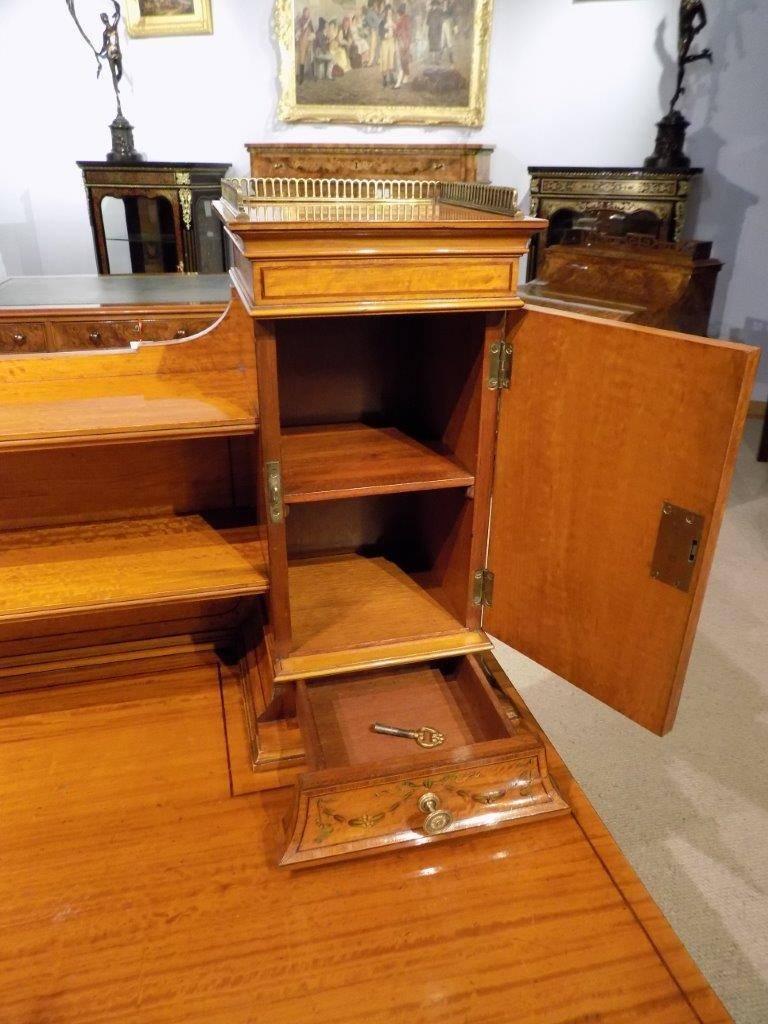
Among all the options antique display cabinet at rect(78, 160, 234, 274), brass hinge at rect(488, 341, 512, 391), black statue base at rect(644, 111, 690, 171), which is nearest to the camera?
brass hinge at rect(488, 341, 512, 391)

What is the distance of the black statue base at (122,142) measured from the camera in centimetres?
473

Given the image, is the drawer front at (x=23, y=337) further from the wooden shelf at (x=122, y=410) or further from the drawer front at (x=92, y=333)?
the wooden shelf at (x=122, y=410)

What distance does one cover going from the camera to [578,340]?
116 centimetres

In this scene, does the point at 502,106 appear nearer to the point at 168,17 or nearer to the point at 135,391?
the point at 168,17

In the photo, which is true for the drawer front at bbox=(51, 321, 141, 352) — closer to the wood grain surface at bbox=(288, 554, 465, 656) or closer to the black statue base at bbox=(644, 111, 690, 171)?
the wood grain surface at bbox=(288, 554, 465, 656)

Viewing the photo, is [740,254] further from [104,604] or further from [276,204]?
[104,604]

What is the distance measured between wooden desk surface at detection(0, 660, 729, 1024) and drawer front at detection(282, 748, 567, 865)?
4 cm

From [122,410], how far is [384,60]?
4650 mm

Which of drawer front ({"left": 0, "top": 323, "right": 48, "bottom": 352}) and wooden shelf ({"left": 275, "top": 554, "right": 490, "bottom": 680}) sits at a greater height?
drawer front ({"left": 0, "top": 323, "right": 48, "bottom": 352})

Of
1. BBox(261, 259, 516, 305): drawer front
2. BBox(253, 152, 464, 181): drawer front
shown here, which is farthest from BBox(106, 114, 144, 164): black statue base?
BBox(261, 259, 516, 305): drawer front

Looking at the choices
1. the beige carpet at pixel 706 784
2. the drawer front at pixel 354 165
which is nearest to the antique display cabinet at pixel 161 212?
the drawer front at pixel 354 165

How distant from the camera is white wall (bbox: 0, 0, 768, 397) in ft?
15.4

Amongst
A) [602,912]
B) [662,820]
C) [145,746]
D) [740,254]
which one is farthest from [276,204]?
[740,254]

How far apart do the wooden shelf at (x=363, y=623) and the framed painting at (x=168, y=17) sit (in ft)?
15.0
